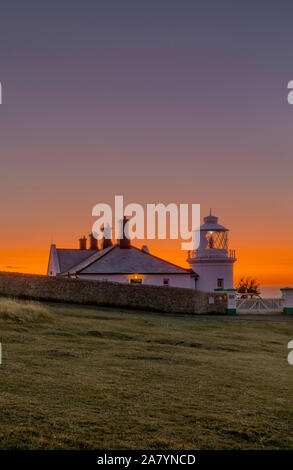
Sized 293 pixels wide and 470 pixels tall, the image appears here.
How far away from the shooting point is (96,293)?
2914 cm

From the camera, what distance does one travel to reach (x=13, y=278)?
29.6m

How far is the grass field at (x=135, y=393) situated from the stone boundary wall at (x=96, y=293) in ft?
46.2

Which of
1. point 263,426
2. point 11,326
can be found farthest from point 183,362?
point 11,326

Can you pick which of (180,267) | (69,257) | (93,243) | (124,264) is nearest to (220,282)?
(180,267)

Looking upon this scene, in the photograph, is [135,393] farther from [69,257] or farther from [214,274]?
[69,257]

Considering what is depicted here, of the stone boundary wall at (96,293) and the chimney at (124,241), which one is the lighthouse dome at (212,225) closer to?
the chimney at (124,241)

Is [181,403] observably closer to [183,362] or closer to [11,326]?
[183,362]

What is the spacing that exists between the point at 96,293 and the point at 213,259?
50.0 ft

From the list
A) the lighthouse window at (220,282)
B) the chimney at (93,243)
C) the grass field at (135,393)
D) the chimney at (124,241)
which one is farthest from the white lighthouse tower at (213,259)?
the grass field at (135,393)

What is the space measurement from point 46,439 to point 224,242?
122 ft

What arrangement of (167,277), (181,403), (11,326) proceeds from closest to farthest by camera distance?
1. (181,403)
2. (11,326)
3. (167,277)

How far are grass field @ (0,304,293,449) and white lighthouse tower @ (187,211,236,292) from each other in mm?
26797

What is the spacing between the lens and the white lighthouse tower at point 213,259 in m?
41.6
